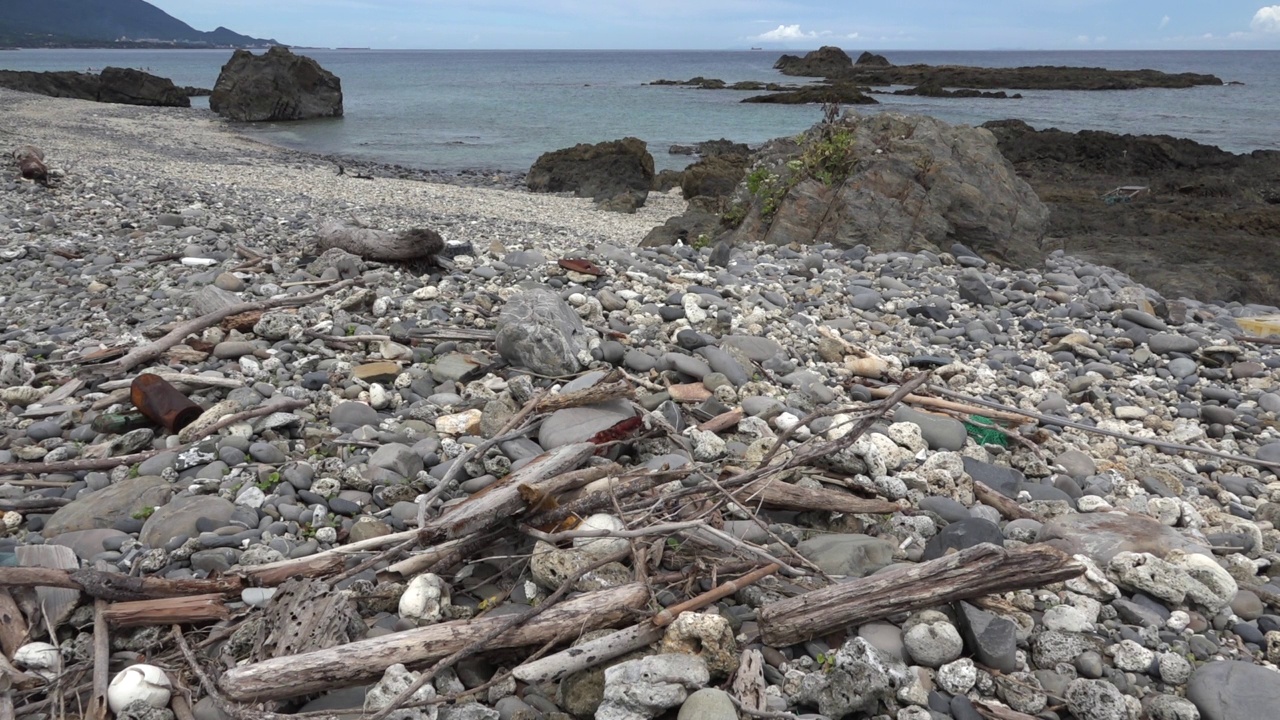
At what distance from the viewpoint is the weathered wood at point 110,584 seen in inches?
105

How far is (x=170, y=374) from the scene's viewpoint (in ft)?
14.2

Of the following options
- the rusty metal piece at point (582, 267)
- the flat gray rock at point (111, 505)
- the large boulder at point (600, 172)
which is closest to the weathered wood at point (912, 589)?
the flat gray rock at point (111, 505)

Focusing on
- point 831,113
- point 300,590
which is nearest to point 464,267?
point 300,590

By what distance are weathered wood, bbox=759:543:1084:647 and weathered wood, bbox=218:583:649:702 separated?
0.47 meters

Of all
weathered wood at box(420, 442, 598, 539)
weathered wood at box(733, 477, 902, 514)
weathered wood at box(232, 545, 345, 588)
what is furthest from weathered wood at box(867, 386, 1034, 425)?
weathered wood at box(232, 545, 345, 588)

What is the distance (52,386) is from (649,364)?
3.32 meters

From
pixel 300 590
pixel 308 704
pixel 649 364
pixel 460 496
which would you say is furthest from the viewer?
pixel 649 364

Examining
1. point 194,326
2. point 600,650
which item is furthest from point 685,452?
point 194,326

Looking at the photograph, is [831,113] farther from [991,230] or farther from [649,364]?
[649,364]

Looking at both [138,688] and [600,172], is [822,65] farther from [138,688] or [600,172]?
[138,688]

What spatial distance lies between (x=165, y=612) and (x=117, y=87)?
51834mm

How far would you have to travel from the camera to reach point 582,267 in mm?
6355

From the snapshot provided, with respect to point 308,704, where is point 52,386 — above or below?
above

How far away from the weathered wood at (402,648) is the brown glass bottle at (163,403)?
6.51ft
